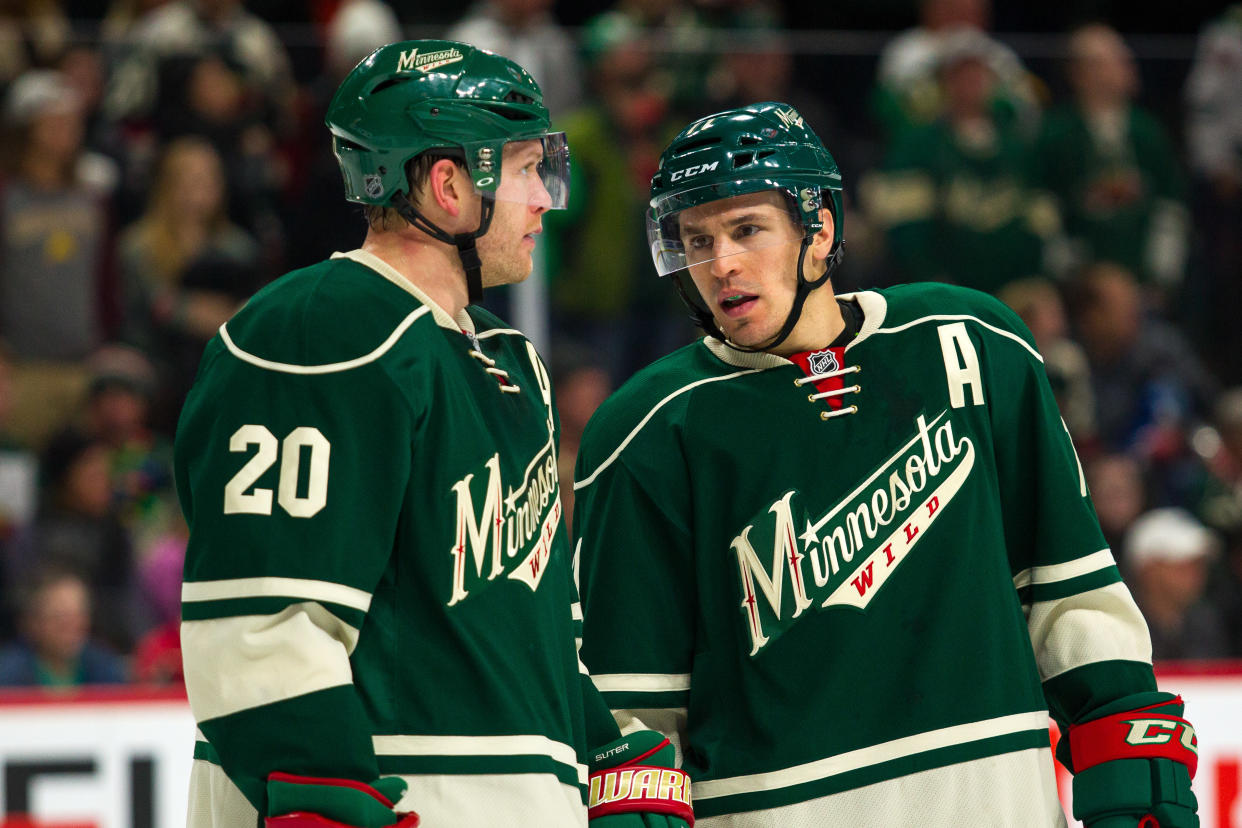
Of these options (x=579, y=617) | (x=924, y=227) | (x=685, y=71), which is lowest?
(x=579, y=617)

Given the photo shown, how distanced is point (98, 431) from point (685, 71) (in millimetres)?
2205

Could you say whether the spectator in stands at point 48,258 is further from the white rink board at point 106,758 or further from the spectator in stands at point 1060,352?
the spectator in stands at point 1060,352

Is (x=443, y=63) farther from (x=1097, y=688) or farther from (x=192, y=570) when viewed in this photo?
(x=1097, y=688)

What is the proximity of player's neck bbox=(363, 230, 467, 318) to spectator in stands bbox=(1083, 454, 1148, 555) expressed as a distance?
421cm

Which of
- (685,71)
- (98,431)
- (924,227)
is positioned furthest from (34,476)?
(924,227)

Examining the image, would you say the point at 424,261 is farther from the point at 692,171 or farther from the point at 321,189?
the point at 321,189

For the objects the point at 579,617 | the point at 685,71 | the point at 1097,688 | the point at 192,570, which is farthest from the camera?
the point at 685,71

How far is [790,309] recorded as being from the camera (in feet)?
8.94

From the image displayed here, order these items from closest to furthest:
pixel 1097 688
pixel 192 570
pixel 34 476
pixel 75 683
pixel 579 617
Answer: pixel 192 570 → pixel 579 617 → pixel 1097 688 → pixel 75 683 → pixel 34 476

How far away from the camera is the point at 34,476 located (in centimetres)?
525

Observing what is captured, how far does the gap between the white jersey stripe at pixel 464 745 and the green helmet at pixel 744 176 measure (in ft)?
2.75

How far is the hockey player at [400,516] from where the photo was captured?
194cm

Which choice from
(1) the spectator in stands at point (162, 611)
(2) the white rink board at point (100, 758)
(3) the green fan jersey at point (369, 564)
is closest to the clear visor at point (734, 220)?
(3) the green fan jersey at point (369, 564)

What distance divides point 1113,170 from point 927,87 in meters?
0.72
